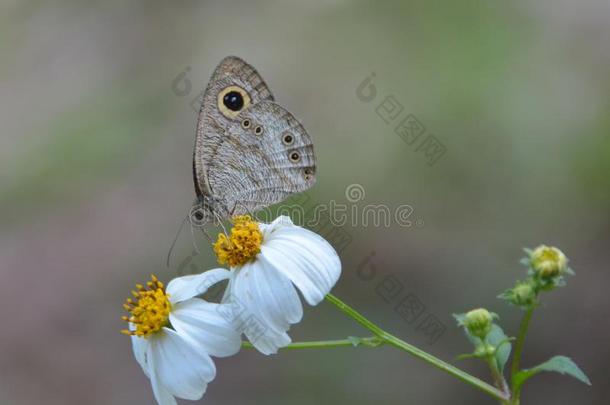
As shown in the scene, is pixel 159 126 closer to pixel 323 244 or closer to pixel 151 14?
pixel 151 14

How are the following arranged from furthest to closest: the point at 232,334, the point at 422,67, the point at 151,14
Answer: the point at 151,14, the point at 422,67, the point at 232,334

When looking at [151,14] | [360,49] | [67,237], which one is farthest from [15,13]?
[360,49]

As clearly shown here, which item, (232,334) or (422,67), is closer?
(232,334)

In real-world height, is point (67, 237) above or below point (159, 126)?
below

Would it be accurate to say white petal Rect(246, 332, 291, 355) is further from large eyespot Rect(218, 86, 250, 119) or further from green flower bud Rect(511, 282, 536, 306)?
large eyespot Rect(218, 86, 250, 119)
